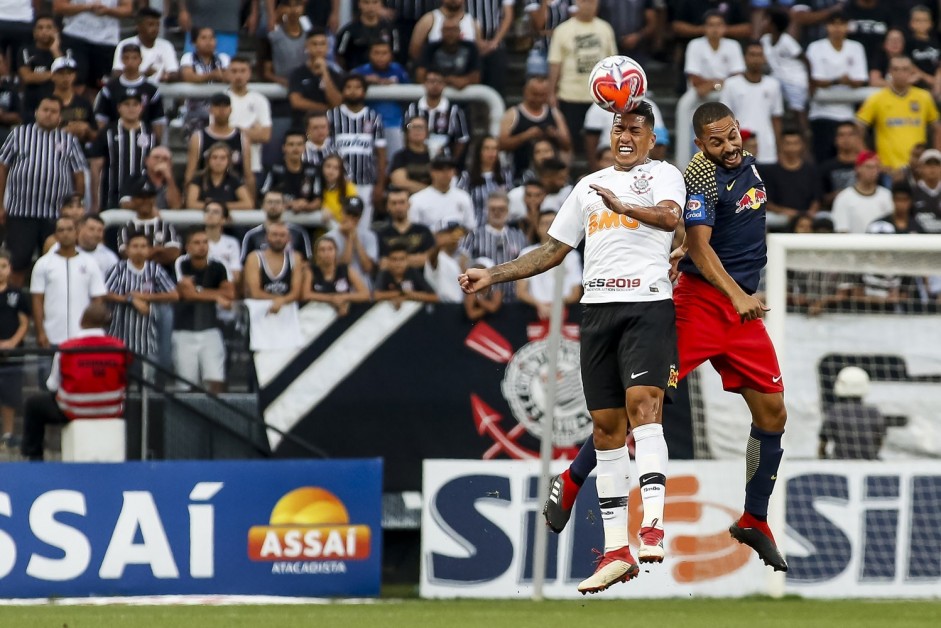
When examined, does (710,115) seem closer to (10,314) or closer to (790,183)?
(10,314)

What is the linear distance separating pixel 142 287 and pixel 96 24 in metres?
4.11

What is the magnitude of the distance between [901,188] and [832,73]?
258 centimetres

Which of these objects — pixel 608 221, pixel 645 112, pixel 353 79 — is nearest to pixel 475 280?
pixel 608 221

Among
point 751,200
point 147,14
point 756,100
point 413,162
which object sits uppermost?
point 147,14

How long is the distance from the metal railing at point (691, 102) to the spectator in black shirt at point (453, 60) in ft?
7.08

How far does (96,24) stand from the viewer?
17875mm

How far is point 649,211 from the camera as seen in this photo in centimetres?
884

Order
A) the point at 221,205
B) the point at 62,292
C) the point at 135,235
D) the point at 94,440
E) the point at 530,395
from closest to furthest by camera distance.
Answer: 1. the point at 94,440
2. the point at 530,395
3. the point at 62,292
4. the point at 135,235
5. the point at 221,205

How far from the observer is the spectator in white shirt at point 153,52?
1733cm

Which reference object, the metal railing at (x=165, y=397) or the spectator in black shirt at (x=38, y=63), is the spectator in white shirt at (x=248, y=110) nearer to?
the spectator in black shirt at (x=38, y=63)

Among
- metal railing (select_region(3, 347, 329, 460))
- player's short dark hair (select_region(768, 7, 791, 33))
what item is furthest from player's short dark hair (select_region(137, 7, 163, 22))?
player's short dark hair (select_region(768, 7, 791, 33))

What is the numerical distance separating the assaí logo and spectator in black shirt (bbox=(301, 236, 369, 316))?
190cm

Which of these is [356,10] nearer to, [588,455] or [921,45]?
[921,45]

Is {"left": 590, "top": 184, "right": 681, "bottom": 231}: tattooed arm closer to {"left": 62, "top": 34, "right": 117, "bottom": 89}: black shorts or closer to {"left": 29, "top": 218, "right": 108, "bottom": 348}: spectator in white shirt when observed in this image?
{"left": 29, "top": 218, "right": 108, "bottom": 348}: spectator in white shirt
